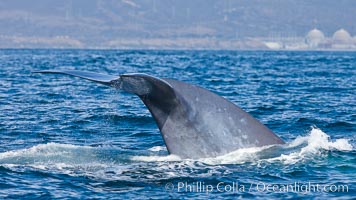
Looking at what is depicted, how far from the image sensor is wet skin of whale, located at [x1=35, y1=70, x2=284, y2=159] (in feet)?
28.6

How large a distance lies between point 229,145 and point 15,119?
770 centimetres

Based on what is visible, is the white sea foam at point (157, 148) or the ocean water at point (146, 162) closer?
the ocean water at point (146, 162)

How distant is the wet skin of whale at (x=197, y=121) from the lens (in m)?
8.73

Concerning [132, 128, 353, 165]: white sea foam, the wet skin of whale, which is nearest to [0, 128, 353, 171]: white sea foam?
[132, 128, 353, 165]: white sea foam

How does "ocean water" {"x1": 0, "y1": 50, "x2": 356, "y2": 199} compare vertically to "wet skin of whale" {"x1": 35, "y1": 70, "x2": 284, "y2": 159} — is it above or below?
below

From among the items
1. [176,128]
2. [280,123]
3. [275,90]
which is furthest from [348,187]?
[275,90]

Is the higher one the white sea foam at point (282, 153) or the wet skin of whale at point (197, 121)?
the wet skin of whale at point (197, 121)

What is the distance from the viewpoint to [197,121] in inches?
354

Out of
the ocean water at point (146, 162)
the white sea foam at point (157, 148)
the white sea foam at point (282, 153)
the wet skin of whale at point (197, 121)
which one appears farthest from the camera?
the white sea foam at point (157, 148)

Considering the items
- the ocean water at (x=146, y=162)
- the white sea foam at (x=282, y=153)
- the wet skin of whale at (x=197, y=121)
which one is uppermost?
the wet skin of whale at (x=197, y=121)

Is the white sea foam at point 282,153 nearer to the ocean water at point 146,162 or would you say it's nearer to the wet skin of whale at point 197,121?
the ocean water at point 146,162

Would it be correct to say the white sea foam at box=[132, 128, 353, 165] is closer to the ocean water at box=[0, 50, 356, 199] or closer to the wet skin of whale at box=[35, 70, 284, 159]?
the ocean water at box=[0, 50, 356, 199]

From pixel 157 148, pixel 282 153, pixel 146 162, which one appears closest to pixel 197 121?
pixel 146 162

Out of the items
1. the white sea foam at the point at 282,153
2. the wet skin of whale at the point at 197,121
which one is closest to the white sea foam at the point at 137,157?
the white sea foam at the point at 282,153
